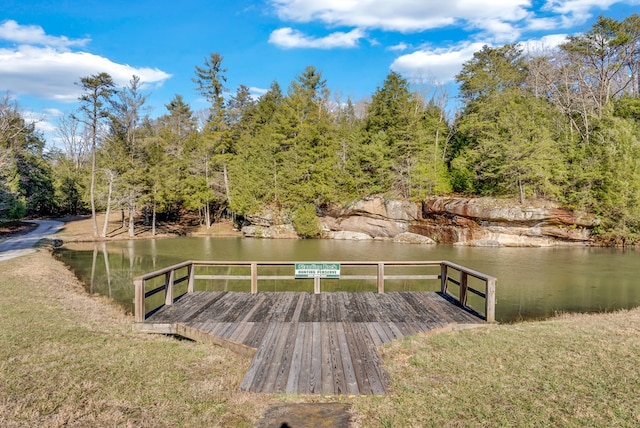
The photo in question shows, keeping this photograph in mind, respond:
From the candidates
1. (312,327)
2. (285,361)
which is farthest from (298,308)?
(285,361)

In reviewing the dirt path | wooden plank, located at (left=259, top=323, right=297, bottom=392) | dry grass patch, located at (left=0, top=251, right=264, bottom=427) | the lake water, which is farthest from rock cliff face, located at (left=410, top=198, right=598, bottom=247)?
the dirt path

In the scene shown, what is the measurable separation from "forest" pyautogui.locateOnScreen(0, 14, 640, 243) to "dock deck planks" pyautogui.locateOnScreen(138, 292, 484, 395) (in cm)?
2868

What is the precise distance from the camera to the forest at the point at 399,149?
106 ft

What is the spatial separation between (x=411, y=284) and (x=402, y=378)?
11903 millimetres

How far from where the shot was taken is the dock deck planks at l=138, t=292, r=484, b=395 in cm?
524

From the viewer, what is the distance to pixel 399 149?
39062 mm

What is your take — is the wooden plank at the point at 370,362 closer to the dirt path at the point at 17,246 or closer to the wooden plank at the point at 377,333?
the wooden plank at the point at 377,333

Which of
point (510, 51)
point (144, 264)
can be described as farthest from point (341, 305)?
point (510, 51)

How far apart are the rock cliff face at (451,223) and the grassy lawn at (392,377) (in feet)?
85.0

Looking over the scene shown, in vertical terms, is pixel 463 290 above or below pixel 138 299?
below

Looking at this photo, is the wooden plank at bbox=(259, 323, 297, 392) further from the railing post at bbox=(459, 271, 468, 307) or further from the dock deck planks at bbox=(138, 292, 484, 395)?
the railing post at bbox=(459, 271, 468, 307)

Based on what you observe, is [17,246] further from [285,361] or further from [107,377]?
[285,361]

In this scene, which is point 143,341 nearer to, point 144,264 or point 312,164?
point 144,264

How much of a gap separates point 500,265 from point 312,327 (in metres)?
17.6
